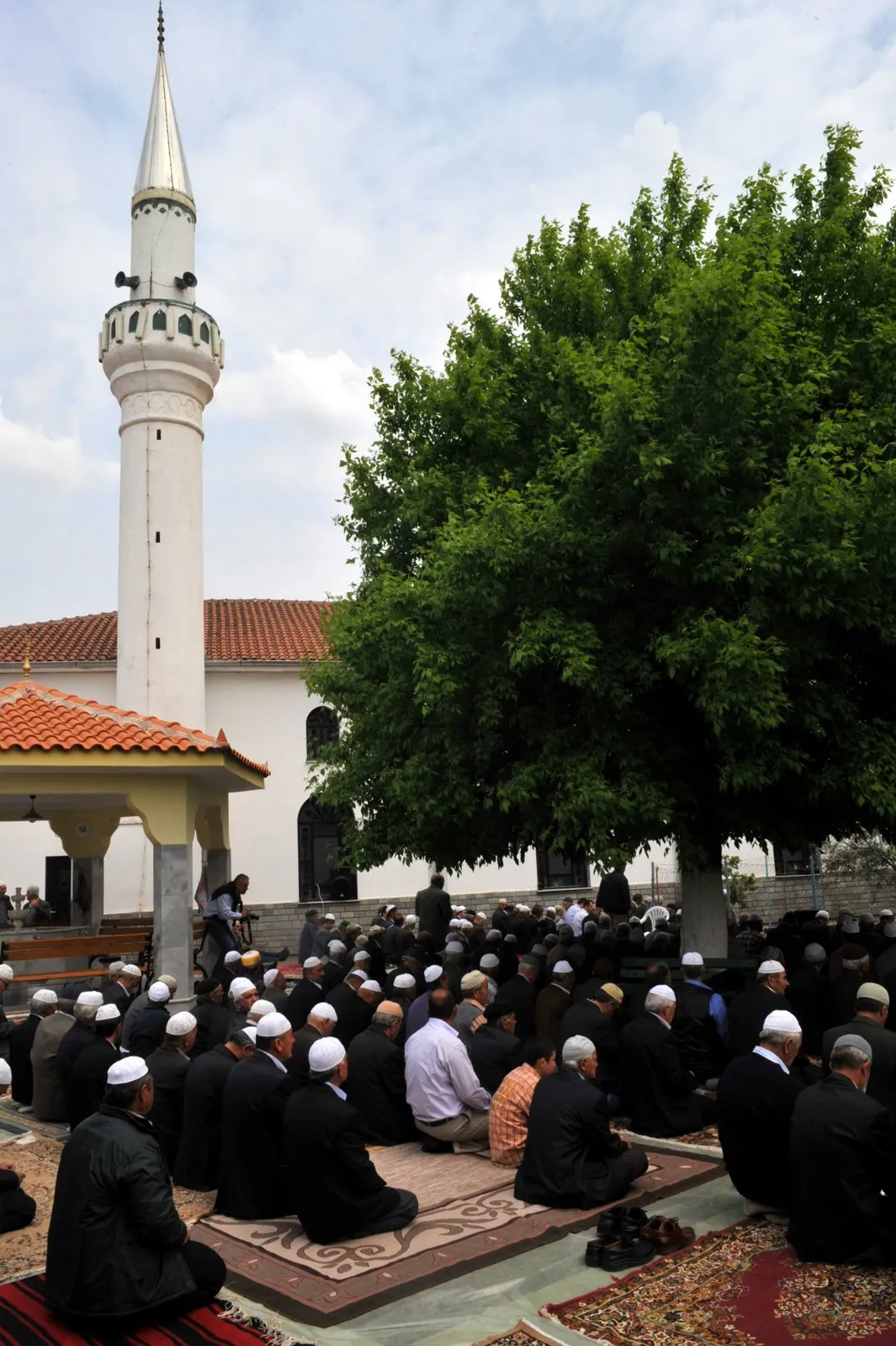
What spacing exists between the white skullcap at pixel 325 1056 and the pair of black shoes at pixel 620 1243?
1.64 metres

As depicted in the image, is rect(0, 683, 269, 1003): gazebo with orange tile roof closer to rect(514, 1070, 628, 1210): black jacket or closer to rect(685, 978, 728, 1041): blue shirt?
rect(685, 978, 728, 1041): blue shirt

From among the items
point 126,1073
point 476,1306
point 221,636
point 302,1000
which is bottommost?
point 476,1306

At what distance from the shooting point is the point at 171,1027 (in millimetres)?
7863

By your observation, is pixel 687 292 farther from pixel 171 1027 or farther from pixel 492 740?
pixel 171 1027

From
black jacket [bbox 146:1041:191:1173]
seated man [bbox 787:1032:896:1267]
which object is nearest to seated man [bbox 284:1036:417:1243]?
black jacket [bbox 146:1041:191:1173]

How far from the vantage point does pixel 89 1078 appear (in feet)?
26.9

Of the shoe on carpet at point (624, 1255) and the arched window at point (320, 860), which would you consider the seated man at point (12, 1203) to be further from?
the arched window at point (320, 860)

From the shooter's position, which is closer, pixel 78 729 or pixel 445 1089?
pixel 445 1089

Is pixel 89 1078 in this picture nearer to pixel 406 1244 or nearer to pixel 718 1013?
pixel 406 1244

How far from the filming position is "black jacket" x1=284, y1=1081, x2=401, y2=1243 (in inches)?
234

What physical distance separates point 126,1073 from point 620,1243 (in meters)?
2.62

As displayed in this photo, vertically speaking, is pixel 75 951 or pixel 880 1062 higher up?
pixel 75 951

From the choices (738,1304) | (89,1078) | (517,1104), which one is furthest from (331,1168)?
(89,1078)

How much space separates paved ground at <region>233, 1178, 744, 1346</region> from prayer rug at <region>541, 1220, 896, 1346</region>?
0.17 m
